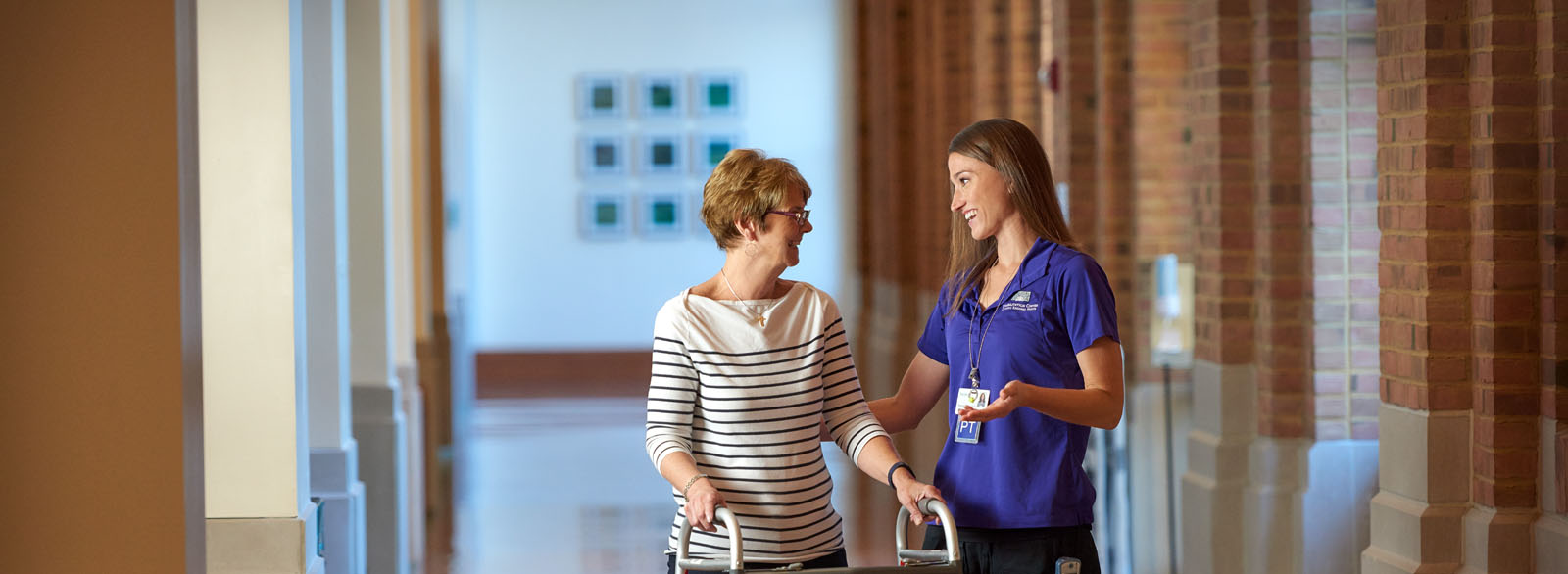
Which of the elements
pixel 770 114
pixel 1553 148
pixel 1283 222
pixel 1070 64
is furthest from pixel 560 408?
pixel 1553 148

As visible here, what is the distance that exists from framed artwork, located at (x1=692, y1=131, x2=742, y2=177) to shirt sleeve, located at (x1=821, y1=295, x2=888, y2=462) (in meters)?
12.8

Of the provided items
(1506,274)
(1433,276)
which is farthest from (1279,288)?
(1506,274)

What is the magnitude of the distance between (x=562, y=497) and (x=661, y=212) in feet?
22.3

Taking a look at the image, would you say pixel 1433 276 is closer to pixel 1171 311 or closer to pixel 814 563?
pixel 814 563

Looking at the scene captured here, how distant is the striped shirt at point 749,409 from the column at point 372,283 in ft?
14.4

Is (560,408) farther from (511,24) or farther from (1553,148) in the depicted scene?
(1553,148)

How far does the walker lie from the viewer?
2322 mm

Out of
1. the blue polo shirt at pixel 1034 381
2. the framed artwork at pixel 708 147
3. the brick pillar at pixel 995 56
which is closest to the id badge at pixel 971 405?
the blue polo shirt at pixel 1034 381

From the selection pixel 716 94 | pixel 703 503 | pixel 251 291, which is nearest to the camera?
pixel 703 503

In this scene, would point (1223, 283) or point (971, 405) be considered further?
point (1223, 283)

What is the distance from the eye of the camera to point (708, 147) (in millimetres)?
15375

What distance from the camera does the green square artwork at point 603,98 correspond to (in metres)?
15.3

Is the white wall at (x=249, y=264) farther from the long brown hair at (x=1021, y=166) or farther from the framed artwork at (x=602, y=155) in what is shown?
the framed artwork at (x=602, y=155)

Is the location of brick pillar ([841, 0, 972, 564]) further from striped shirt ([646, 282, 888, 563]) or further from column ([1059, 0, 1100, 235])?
striped shirt ([646, 282, 888, 563])
